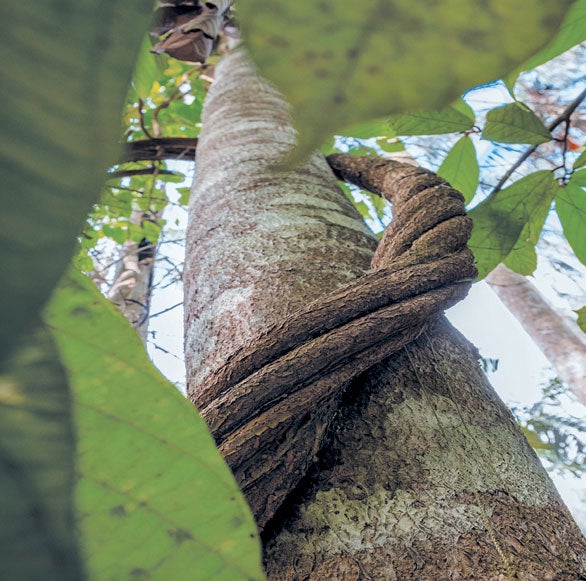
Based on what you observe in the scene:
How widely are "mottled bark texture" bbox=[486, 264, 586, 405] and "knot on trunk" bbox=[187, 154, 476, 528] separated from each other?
326 centimetres

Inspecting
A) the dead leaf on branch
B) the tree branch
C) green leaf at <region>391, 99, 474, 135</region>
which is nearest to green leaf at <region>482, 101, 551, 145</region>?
green leaf at <region>391, 99, 474, 135</region>

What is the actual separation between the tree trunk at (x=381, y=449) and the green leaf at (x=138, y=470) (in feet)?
0.37

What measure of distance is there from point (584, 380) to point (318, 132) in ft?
12.2

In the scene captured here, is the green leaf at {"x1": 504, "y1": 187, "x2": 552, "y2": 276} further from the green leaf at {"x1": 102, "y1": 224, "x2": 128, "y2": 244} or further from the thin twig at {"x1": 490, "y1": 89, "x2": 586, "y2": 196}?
the green leaf at {"x1": 102, "y1": 224, "x2": 128, "y2": 244}

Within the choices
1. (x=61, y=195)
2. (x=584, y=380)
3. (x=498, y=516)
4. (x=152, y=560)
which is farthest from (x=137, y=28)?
(x=584, y=380)

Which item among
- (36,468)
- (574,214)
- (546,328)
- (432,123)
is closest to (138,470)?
(36,468)

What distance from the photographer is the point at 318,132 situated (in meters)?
0.11

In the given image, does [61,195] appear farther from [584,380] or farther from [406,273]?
[584,380]

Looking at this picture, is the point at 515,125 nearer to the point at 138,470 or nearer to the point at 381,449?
the point at 381,449

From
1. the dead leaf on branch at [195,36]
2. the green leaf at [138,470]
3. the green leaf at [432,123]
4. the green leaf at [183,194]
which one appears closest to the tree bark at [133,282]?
the green leaf at [183,194]

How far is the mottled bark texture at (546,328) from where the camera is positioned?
11.2 ft

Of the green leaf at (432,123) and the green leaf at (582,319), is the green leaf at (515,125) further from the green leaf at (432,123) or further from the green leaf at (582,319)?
the green leaf at (582,319)

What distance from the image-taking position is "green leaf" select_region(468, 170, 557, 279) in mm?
849

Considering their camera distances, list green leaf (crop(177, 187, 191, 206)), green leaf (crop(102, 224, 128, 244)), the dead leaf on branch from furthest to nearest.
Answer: green leaf (crop(102, 224, 128, 244)) < green leaf (crop(177, 187, 191, 206)) < the dead leaf on branch
